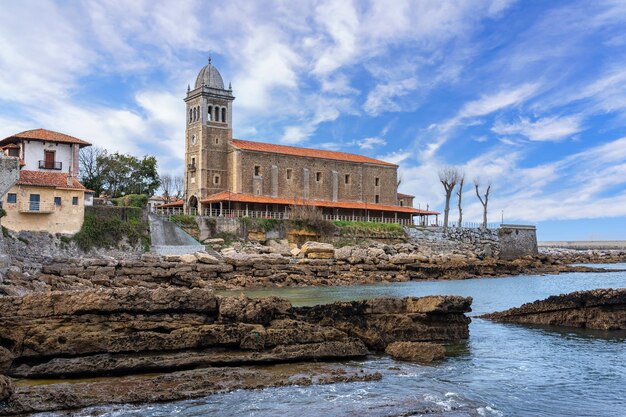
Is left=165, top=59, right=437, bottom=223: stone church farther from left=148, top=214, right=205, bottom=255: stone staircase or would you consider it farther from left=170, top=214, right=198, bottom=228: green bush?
left=148, top=214, right=205, bottom=255: stone staircase

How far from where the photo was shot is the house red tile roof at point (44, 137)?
44666 mm

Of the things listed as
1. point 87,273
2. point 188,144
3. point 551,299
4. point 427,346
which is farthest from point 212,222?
point 427,346

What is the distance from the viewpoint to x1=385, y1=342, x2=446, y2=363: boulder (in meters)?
13.2

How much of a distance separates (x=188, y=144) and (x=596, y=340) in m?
56.0

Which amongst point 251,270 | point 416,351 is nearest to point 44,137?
point 251,270

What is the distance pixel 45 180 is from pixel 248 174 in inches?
1083

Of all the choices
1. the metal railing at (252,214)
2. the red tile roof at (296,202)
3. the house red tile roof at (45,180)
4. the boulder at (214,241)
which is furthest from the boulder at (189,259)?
the red tile roof at (296,202)

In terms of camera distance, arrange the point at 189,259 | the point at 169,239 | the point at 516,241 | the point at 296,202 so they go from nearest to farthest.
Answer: the point at 189,259 < the point at 169,239 < the point at 296,202 < the point at 516,241

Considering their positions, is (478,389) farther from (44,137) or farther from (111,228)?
(44,137)

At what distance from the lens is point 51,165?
149 ft

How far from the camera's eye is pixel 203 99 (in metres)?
64.7

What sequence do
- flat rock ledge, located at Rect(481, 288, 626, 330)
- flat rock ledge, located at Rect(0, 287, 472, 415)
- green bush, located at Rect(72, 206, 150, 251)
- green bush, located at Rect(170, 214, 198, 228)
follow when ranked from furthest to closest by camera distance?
green bush, located at Rect(170, 214, 198, 228), green bush, located at Rect(72, 206, 150, 251), flat rock ledge, located at Rect(481, 288, 626, 330), flat rock ledge, located at Rect(0, 287, 472, 415)

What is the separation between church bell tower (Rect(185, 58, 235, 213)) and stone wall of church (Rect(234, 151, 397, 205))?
2538 millimetres

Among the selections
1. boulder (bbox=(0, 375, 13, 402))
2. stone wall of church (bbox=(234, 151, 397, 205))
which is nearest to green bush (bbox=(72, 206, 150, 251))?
stone wall of church (bbox=(234, 151, 397, 205))
